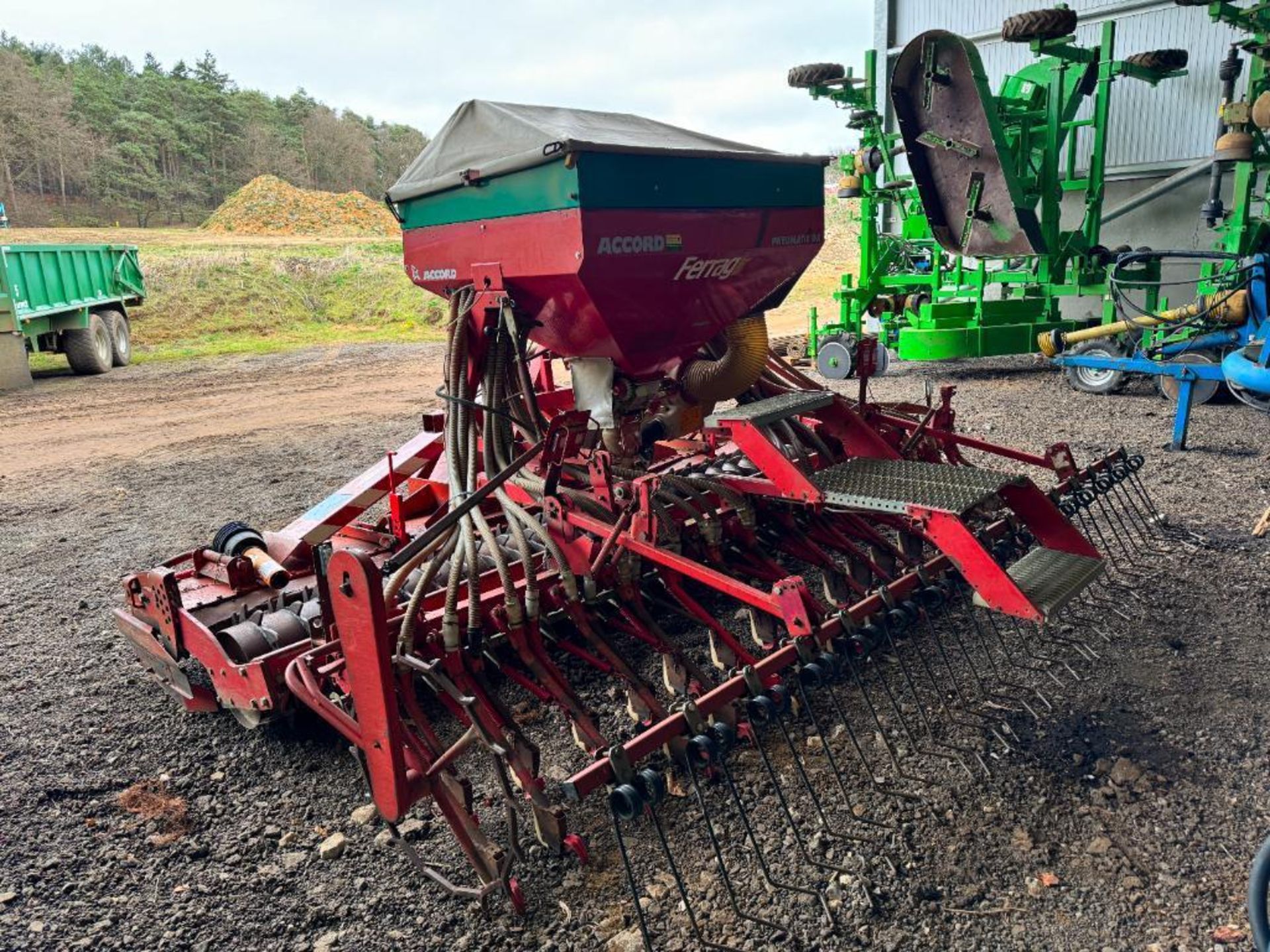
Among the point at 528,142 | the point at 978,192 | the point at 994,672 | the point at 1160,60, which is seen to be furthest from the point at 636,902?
the point at 1160,60

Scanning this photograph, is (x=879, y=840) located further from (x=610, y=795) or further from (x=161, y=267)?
(x=161, y=267)

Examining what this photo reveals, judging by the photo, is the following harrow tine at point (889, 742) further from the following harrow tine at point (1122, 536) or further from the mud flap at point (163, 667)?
the mud flap at point (163, 667)

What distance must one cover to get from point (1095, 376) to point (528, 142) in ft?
23.4

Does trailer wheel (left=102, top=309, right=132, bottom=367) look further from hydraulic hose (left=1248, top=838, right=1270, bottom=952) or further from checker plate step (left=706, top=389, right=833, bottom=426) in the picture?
hydraulic hose (left=1248, top=838, right=1270, bottom=952)

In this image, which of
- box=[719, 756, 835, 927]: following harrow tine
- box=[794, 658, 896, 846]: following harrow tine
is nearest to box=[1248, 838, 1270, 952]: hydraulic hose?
box=[719, 756, 835, 927]: following harrow tine

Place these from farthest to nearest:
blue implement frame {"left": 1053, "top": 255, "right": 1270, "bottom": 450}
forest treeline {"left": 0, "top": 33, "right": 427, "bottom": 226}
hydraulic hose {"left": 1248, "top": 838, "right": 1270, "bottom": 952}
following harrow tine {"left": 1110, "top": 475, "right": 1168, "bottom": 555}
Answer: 1. forest treeline {"left": 0, "top": 33, "right": 427, "bottom": 226}
2. blue implement frame {"left": 1053, "top": 255, "right": 1270, "bottom": 450}
3. following harrow tine {"left": 1110, "top": 475, "right": 1168, "bottom": 555}
4. hydraulic hose {"left": 1248, "top": 838, "right": 1270, "bottom": 952}

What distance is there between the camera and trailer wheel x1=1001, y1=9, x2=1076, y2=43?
289 inches

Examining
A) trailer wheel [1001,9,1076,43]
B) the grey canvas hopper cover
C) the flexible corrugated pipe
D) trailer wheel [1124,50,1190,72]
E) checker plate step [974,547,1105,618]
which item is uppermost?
trailer wheel [1001,9,1076,43]

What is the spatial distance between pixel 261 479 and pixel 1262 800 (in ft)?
20.1

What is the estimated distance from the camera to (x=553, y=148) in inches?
113

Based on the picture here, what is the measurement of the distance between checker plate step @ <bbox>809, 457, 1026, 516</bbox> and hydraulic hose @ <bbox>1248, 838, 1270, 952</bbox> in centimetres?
149

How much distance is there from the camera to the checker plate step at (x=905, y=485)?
2.85m

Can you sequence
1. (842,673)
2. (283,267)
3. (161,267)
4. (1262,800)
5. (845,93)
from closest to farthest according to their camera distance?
(1262,800)
(842,673)
(845,93)
(161,267)
(283,267)

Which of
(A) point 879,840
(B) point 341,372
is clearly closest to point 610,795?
(A) point 879,840
